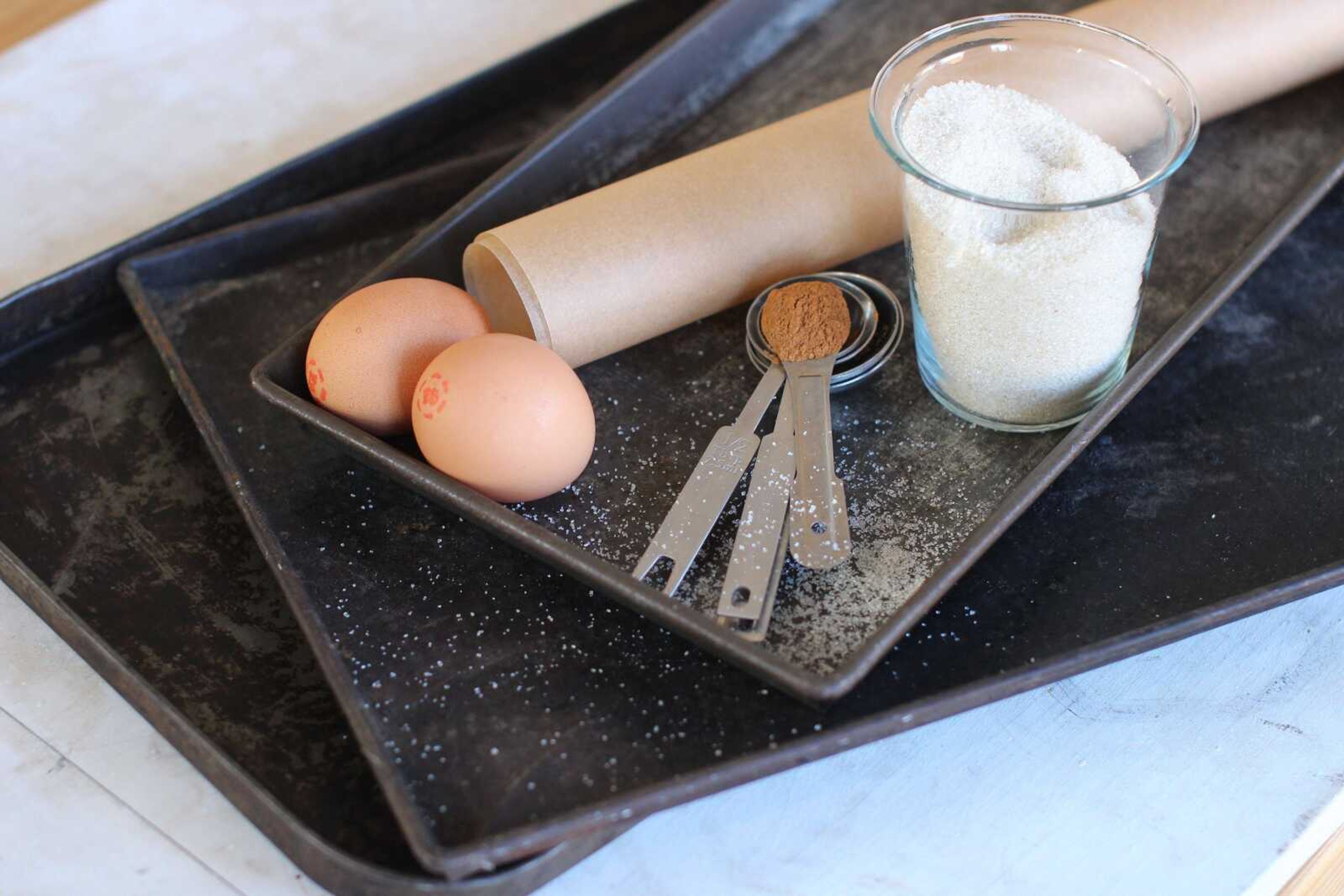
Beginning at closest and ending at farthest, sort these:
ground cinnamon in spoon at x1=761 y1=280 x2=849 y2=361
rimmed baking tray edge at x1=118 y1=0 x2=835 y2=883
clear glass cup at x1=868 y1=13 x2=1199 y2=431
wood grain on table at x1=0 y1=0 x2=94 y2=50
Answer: rimmed baking tray edge at x1=118 y1=0 x2=835 y2=883 < clear glass cup at x1=868 y1=13 x2=1199 y2=431 < ground cinnamon in spoon at x1=761 y1=280 x2=849 y2=361 < wood grain on table at x1=0 y1=0 x2=94 y2=50

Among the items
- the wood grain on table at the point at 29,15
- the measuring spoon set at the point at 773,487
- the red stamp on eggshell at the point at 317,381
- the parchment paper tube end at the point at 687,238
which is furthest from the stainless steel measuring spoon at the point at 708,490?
the wood grain on table at the point at 29,15

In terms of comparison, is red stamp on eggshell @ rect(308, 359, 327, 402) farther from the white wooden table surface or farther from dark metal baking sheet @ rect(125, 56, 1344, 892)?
the white wooden table surface

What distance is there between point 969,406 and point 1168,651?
0.21 meters

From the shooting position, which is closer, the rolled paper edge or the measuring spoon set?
the measuring spoon set

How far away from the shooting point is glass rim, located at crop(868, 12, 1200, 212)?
0.72 meters

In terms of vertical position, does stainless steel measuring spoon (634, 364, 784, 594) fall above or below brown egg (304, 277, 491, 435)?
below

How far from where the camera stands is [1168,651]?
31.3 inches

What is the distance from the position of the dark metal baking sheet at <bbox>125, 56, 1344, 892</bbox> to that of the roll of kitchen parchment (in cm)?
18

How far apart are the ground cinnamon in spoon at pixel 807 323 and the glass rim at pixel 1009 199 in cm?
13

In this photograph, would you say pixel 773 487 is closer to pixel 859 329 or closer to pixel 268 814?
pixel 859 329

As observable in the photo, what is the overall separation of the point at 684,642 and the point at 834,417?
216mm

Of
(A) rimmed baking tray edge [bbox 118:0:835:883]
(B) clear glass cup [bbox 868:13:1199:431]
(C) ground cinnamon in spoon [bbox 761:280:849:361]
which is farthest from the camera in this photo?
(C) ground cinnamon in spoon [bbox 761:280:849:361]

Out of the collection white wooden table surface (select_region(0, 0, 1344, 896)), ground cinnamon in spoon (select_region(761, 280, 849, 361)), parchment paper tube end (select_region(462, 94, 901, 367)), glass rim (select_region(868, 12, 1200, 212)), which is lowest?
white wooden table surface (select_region(0, 0, 1344, 896))

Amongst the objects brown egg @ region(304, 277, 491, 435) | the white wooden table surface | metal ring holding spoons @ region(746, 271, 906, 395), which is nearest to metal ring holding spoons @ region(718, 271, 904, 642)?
metal ring holding spoons @ region(746, 271, 906, 395)
